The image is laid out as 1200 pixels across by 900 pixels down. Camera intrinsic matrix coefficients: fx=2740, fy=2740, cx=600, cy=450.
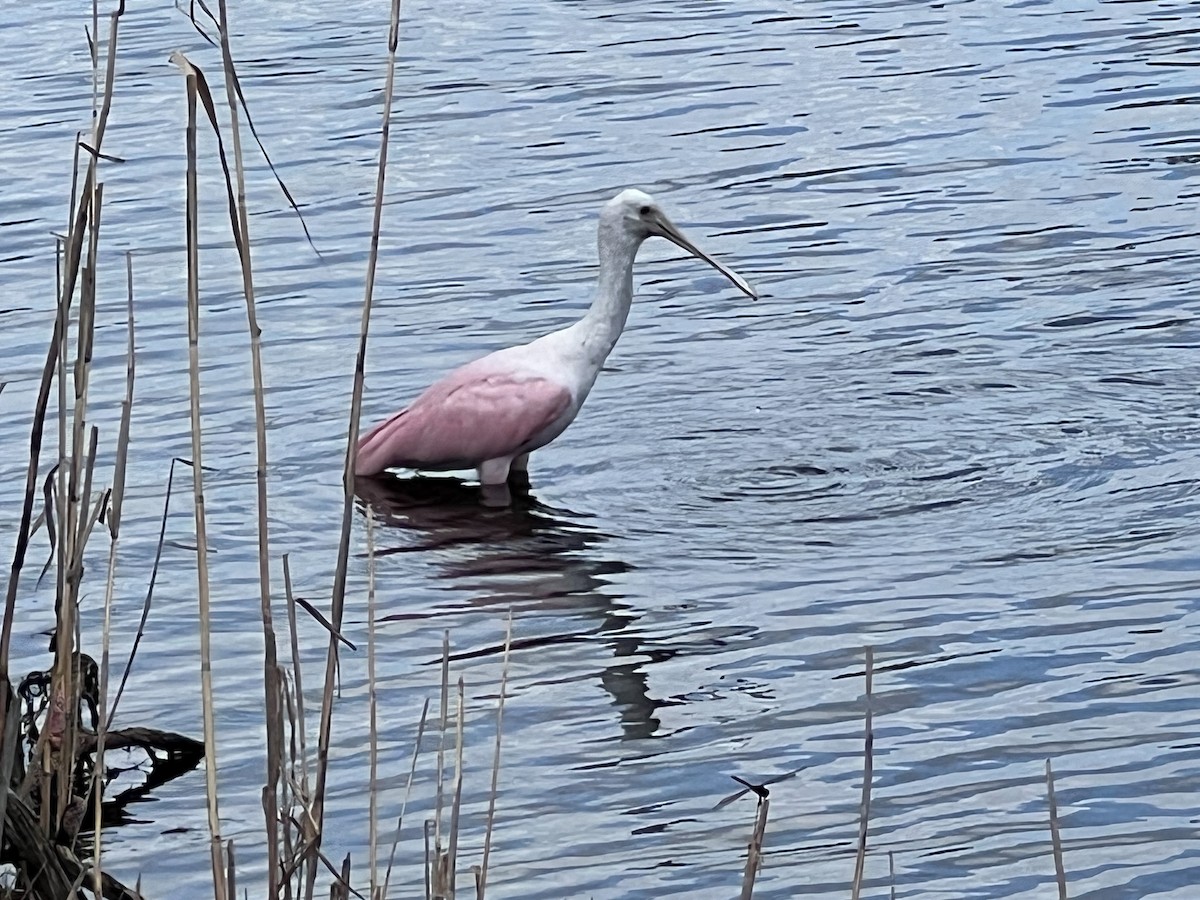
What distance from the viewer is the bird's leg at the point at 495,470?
899 cm

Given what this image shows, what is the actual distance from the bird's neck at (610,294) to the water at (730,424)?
371 mm

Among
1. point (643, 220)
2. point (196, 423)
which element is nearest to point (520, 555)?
point (643, 220)

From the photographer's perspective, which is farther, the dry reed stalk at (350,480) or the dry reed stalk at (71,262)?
the dry reed stalk at (71,262)

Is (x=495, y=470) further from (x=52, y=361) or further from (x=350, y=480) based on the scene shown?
(x=350, y=480)

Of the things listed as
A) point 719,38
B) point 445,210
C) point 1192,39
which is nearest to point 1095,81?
point 1192,39

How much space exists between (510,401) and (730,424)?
0.75 meters

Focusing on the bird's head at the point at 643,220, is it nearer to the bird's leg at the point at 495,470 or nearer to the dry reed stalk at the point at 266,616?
the bird's leg at the point at 495,470

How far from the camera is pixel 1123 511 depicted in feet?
25.8

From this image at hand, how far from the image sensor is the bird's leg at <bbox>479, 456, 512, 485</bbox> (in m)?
8.99

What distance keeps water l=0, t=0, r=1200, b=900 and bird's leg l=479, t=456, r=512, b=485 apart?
0.37 ft

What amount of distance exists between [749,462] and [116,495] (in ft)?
15.7

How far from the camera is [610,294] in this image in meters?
9.20

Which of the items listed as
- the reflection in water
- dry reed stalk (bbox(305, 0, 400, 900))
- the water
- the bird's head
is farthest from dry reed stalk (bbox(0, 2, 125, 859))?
Result: the bird's head

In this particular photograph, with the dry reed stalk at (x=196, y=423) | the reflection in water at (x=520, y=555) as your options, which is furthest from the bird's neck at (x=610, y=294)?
the dry reed stalk at (x=196, y=423)
